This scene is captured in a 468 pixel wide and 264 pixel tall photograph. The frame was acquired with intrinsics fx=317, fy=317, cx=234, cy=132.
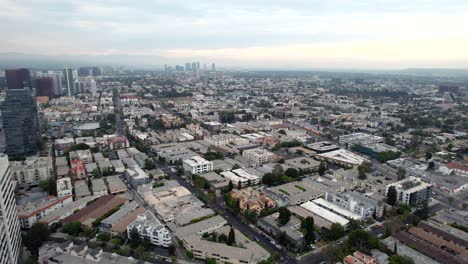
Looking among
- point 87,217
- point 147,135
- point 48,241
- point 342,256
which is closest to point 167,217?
point 87,217

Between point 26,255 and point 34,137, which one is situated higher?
point 34,137

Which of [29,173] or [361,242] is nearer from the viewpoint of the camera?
[361,242]

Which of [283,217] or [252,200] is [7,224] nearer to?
[252,200]

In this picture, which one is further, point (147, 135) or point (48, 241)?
point (147, 135)

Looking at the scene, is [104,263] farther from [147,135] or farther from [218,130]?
[218,130]

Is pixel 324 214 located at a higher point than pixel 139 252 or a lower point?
lower

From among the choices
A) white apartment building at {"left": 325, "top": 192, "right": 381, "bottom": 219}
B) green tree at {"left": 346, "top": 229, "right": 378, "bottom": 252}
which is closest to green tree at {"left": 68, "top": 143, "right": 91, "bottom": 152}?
white apartment building at {"left": 325, "top": 192, "right": 381, "bottom": 219}

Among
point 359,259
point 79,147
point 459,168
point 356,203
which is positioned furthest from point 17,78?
point 459,168
